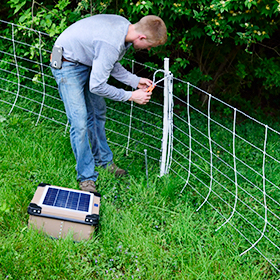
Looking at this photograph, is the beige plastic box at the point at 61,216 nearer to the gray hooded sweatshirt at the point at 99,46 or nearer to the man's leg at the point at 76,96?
the man's leg at the point at 76,96

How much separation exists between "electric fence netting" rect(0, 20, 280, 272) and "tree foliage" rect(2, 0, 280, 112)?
290 millimetres

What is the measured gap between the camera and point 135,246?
2.45m

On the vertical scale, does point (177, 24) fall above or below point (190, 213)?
above

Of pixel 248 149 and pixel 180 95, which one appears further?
pixel 180 95

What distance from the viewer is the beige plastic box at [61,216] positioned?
2359mm

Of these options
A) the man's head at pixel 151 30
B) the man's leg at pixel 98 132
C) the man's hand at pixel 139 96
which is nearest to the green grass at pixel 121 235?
the man's leg at pixel 98 132

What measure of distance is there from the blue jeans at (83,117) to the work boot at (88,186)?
0.04 m

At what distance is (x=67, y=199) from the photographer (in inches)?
99.3

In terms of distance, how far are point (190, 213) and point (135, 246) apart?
629mm

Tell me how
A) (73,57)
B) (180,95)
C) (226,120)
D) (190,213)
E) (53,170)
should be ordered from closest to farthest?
(73,57) < (190,213) < (53,170) < (226,120) < (180,95)

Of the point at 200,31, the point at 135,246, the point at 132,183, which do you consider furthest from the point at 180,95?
the point at 135,246

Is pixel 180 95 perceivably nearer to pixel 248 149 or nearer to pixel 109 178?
pixel 248 149

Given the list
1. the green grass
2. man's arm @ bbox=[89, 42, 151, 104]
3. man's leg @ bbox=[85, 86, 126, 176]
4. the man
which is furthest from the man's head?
the green grass

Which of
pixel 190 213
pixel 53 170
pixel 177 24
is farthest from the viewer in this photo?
pixel 177 24
